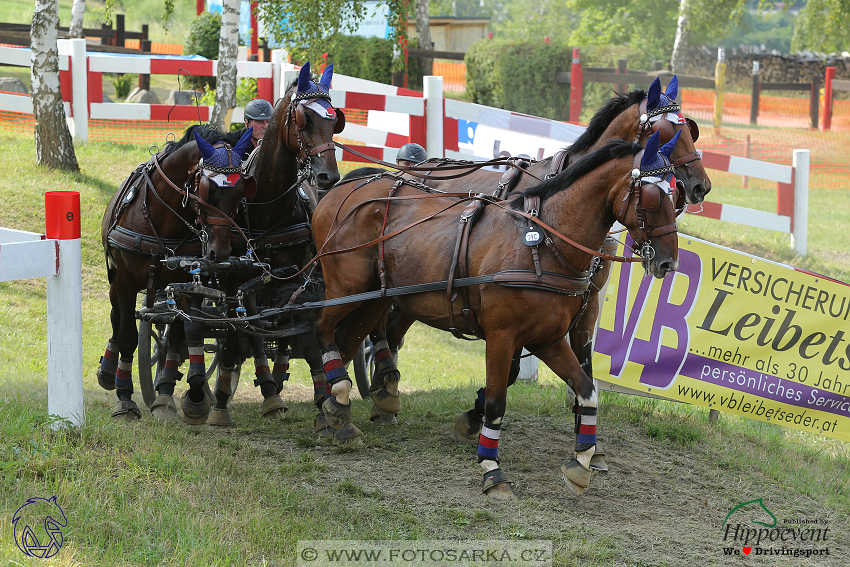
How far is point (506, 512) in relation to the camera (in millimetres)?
4609

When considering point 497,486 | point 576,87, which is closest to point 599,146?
point 497,486

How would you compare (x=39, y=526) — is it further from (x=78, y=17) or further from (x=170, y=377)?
(x=78, y=17)

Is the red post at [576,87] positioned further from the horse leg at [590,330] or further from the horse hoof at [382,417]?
the horse leg at [590,330]

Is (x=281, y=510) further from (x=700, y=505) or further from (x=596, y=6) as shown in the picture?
(x=596, y=6)

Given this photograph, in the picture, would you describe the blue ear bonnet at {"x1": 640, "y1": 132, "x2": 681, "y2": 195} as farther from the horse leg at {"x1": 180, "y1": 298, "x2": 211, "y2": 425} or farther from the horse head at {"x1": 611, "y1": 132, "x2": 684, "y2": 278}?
the horse leg at {"x1": 180, "y1": 298, "x2": 211, "y2": 425}

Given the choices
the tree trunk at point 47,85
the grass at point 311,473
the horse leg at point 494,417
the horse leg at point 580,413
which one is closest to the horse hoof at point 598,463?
the grass at point 311,473

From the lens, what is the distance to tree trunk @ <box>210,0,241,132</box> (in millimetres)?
10609

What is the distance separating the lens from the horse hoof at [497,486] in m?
4.84

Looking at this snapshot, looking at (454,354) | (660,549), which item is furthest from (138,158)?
(660,549)

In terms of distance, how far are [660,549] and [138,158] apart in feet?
34.4

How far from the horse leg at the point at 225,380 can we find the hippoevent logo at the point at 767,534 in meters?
3.42

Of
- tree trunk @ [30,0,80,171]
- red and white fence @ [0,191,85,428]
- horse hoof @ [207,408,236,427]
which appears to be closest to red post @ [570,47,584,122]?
tree trunk @ [30,0,80,171]

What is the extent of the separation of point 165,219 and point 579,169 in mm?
2934

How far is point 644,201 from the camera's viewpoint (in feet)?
14.1
